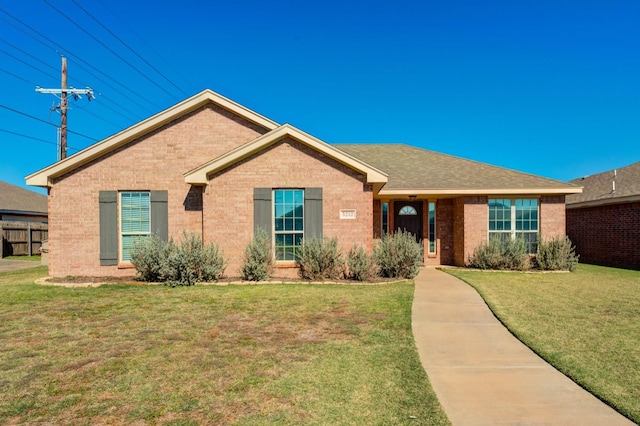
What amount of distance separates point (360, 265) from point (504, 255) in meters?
6.28

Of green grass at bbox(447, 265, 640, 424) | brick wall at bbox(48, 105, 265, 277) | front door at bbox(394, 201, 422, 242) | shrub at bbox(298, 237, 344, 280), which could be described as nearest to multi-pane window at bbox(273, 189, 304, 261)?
shrub at bbox(298, 237, 344, 280)

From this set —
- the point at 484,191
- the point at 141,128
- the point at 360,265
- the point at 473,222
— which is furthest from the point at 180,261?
the point at 484,191

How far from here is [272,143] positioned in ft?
37.3

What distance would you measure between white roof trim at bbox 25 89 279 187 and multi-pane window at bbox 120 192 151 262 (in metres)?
1.58

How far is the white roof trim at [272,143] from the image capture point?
11086mm

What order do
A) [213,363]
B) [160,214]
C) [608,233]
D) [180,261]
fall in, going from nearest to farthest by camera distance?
[213,363] < [180,261] < [160,214] < [608,233]

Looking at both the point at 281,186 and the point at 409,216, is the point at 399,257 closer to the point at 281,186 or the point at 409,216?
the point at 281,186

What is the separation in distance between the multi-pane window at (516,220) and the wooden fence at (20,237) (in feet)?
83.8

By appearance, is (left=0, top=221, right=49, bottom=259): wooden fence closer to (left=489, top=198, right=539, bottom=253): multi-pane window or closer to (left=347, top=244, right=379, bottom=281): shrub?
(left=347, top=244, right=379, bottom=281): shrub

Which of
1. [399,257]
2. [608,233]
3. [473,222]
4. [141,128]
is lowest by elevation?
[399,257]

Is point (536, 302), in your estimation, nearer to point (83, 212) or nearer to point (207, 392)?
point (207, 392)

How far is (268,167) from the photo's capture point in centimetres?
1138

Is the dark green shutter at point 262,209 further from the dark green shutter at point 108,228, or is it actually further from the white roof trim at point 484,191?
the white roof trim at point 484,191

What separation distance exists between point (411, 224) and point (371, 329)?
1012 cm
